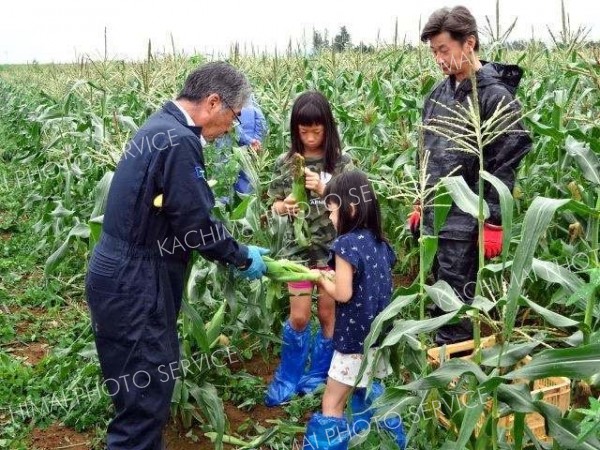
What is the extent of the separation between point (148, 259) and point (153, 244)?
6 centimetres

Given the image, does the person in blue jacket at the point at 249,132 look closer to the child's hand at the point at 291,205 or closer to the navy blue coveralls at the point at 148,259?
the child's hand at the point at 291,205

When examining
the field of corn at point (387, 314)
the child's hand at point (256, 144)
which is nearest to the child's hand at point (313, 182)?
the field of corn at point (387, 314)

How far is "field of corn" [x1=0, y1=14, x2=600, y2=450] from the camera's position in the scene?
7.09 ft

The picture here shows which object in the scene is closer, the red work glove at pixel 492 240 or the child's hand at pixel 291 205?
the red work glove at pixel 492 240

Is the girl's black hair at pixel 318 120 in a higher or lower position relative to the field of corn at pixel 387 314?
higher

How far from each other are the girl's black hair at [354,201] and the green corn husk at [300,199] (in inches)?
18.7

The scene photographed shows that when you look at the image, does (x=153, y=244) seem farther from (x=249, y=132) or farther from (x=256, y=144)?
(x=249, y=132)

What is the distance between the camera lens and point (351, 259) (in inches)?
111

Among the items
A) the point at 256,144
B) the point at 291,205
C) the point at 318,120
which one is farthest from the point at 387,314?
the point at 256,144

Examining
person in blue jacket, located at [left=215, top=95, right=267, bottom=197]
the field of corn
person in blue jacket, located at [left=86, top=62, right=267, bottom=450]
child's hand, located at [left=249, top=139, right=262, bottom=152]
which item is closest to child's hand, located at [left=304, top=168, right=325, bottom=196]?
the field of corn

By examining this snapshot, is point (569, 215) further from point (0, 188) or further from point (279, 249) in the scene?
point (0, 188)

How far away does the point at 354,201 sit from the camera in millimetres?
2885

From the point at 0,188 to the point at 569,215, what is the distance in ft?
24.9

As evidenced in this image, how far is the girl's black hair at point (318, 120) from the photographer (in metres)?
3.54
